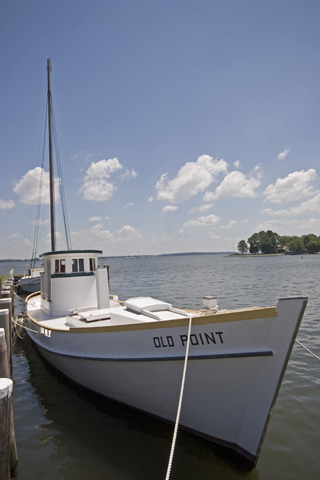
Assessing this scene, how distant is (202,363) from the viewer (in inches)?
193

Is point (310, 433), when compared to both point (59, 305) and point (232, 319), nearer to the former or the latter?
point (232, 319)

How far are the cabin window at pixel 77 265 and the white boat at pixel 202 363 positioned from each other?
352 centimetres

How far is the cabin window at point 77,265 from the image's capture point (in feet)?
33.9

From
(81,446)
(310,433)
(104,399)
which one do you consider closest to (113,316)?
(104,399)

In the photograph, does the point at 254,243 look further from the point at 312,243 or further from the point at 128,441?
the point at 128,441

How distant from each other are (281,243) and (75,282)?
14393 cm

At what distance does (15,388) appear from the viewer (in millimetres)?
8180

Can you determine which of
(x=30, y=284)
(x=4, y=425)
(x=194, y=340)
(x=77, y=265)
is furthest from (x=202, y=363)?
(x=30, y=284)

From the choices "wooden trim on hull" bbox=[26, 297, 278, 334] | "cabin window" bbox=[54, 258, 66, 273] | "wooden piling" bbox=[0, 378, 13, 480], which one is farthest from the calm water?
"cabin window" bbox=[54, 258, 66, 273]

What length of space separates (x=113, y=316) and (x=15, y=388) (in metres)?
3.91

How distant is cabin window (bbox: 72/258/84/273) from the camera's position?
33.9ft

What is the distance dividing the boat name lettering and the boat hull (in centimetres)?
2

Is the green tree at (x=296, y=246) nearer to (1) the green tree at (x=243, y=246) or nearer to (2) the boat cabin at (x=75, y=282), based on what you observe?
(1) the green tree at (x=243, y=246)

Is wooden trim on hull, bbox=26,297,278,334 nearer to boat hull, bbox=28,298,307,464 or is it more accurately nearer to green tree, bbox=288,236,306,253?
boat hull, bbox=28,298,307,464
